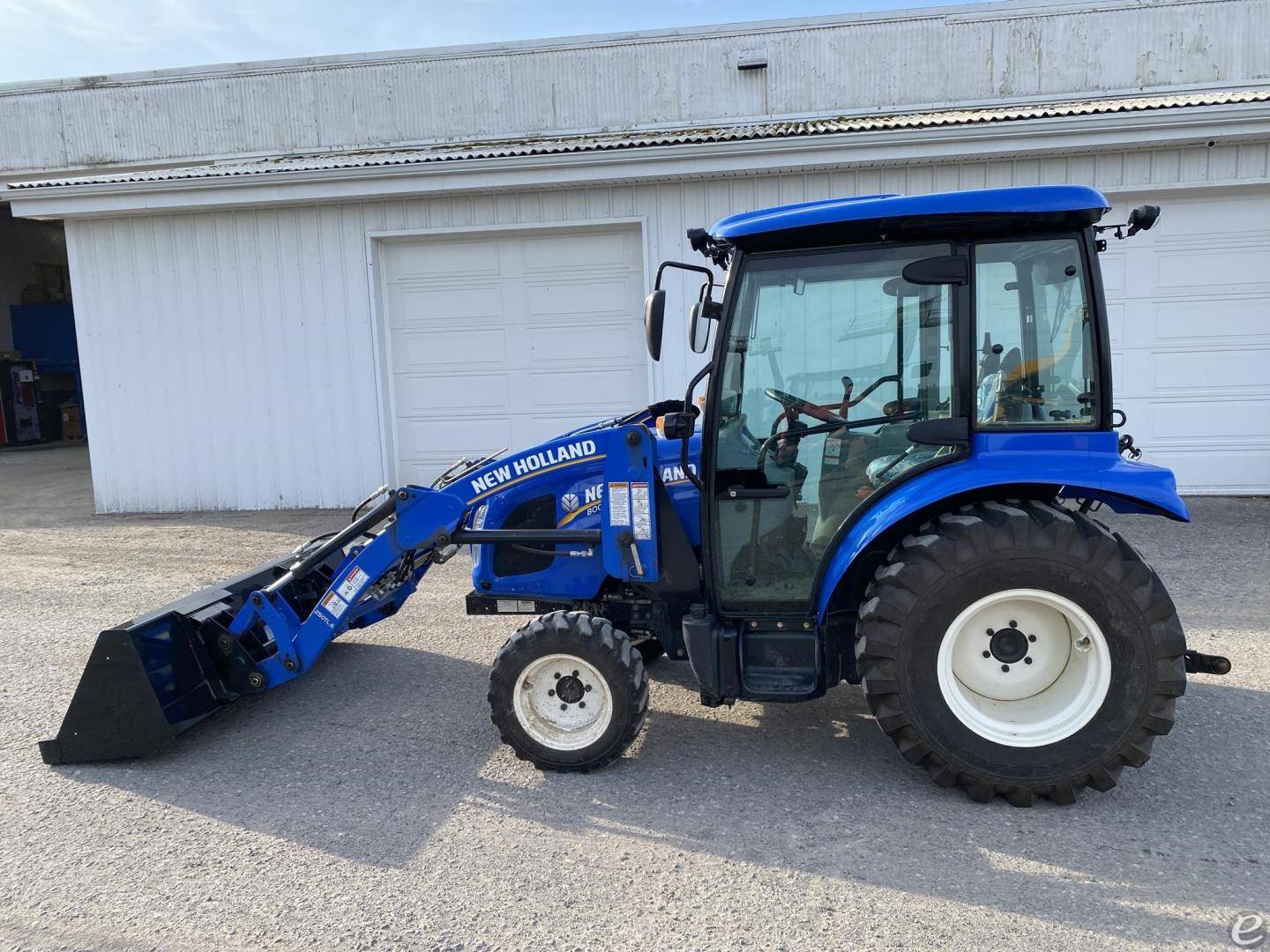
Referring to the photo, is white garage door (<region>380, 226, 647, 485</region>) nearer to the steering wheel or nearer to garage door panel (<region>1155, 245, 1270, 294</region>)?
garage door panel (<region>1155, 245, 1270, 294</region>)

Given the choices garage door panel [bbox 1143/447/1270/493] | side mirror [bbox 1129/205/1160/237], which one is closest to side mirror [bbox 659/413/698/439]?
side mirror [bbox 1129/205/1160/237]

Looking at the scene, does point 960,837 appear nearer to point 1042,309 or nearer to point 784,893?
point 784,893

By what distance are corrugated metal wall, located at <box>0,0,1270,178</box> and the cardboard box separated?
6185 millimetres

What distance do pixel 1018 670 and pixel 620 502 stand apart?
5.37 feet

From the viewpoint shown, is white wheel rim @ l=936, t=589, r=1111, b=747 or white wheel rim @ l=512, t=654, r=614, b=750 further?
white wheel rim @ l=512, t=654, r=614, b=750

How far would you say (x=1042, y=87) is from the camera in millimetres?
12133

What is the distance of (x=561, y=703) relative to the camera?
351 centimetres

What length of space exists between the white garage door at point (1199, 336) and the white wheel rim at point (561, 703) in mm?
6953

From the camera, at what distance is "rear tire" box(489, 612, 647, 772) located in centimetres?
341

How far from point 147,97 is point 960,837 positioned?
→ 16629 millimetres

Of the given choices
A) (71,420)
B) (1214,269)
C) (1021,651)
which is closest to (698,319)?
(1021,651)

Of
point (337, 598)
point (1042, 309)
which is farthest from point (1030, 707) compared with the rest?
point (337, 598)

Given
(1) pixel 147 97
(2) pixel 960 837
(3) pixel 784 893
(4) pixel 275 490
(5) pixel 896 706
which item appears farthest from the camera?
(1) pixel 147 97

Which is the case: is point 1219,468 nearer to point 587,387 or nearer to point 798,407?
point 587,387
